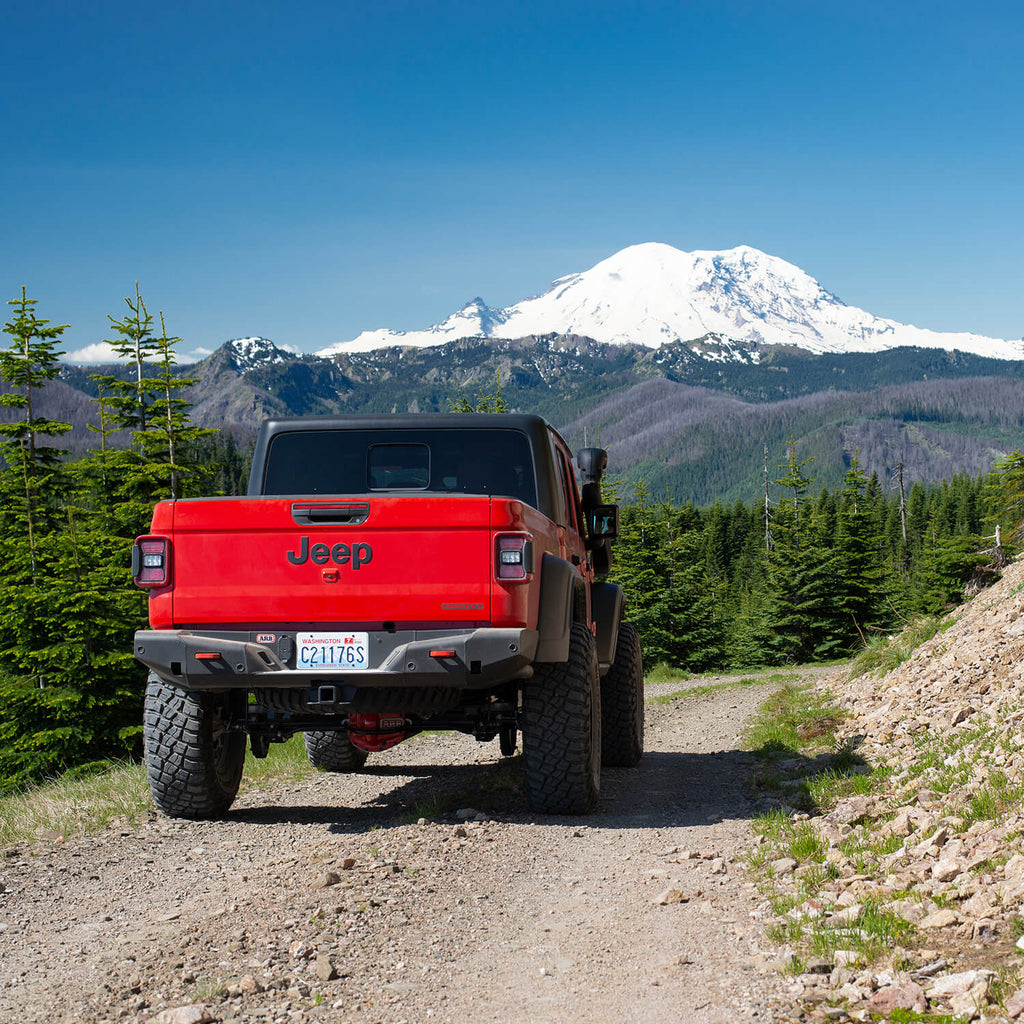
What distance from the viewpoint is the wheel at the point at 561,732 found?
6.36 meters

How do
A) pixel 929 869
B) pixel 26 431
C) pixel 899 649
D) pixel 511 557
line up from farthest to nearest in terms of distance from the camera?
pixel 26 431, pixel 899 649, pixel 511 557, pixel 929 869

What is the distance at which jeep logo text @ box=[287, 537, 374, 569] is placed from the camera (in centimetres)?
577

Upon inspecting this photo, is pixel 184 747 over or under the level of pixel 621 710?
over

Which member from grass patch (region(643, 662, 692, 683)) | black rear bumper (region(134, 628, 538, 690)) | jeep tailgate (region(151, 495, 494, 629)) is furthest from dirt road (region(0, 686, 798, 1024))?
grass patch (region(643, 662, 692, 683))

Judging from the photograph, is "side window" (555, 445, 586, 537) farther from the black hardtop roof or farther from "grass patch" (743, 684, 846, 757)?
"grass patch" (743, 684, 846, 757)

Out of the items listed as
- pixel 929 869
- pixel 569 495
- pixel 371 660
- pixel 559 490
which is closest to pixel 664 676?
pixel 569 495

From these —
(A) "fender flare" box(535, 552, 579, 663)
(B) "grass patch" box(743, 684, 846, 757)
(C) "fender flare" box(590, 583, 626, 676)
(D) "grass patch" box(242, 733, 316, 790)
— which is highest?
(A) "fender flare" box(535, 552, 579, 663)

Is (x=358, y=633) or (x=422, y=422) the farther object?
(x=422, y=422)

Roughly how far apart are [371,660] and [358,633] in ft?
0.58

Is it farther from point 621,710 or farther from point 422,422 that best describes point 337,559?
point 621,710

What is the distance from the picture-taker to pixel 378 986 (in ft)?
12.1

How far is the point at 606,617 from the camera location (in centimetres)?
848

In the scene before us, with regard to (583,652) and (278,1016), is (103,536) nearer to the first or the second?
(583,652)

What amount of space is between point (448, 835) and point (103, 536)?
17.0 m
